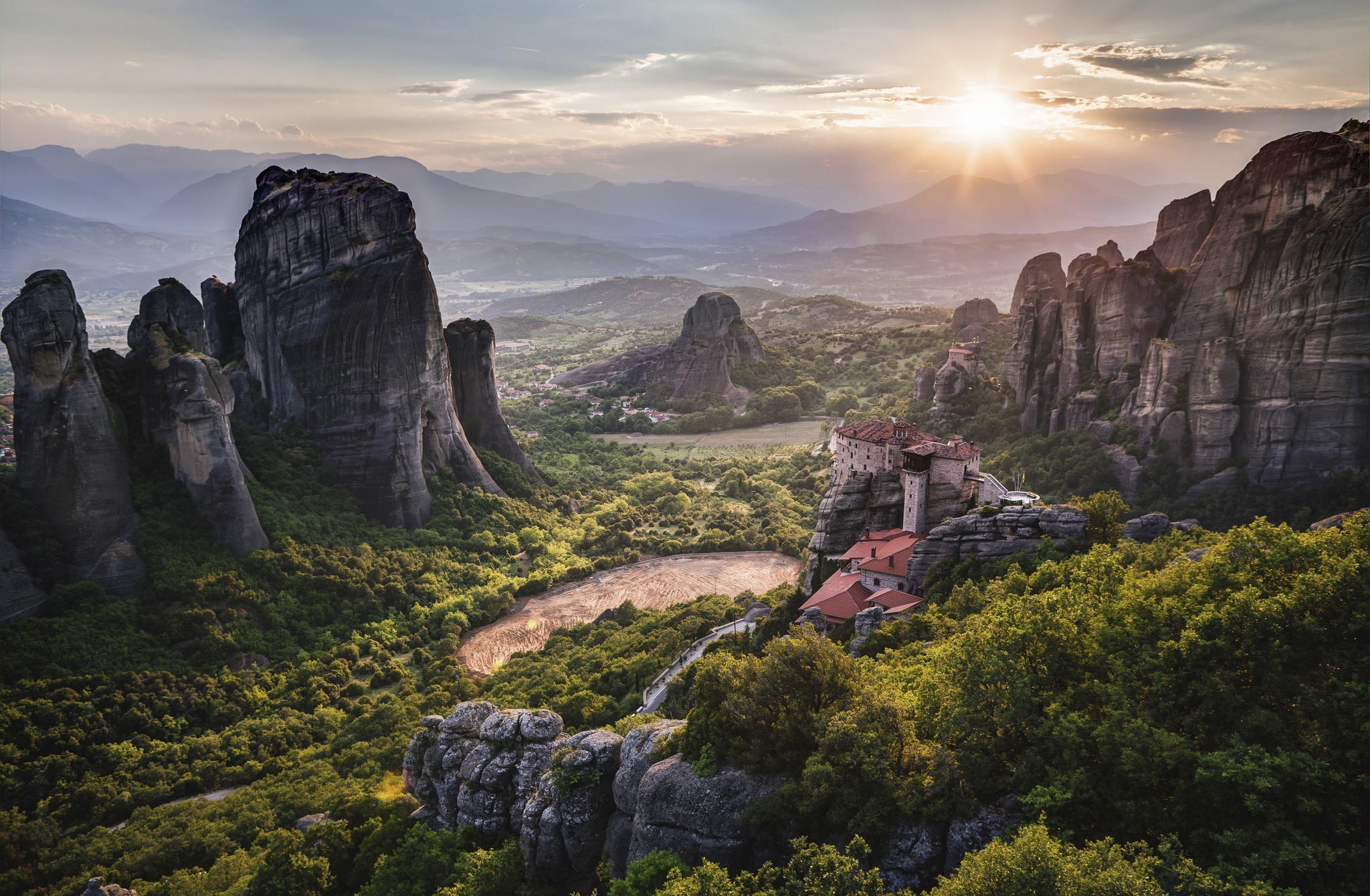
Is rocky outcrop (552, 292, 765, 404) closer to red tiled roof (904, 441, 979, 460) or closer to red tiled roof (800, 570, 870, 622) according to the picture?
red tiled roof (904, 441, 979, 460)

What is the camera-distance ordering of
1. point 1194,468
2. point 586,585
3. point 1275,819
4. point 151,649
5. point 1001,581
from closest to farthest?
point 1275,819 → point 1001,581 → point 151,649 → point 1194,468 → point 586,585

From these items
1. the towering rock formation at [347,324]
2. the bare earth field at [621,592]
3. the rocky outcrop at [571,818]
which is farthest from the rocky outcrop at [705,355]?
the rocky outcrop at [571,818]

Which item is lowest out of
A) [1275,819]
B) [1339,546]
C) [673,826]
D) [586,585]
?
[586,585]

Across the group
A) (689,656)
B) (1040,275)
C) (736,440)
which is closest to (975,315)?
(1040,275)

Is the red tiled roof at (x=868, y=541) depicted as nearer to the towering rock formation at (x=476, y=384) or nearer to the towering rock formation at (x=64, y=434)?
the towering rock formation at (x=64, y=434)

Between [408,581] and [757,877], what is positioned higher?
[757,877]

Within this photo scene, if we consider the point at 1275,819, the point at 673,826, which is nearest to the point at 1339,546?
the point at 1275,819

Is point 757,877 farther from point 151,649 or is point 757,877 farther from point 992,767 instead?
point 151,649
